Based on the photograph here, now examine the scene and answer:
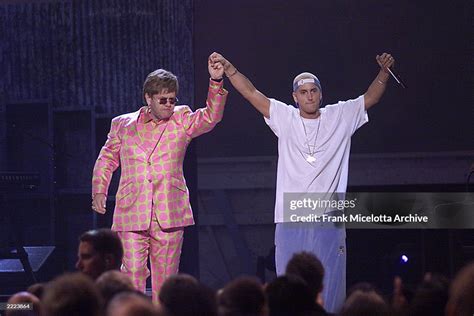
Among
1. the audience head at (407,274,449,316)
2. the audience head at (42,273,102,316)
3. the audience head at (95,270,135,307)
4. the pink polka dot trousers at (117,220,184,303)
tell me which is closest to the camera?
the audience head at (42,273,102,316)

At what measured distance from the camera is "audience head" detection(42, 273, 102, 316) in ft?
9.81

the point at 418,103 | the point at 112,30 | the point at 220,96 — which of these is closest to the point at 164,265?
the point at 220,96

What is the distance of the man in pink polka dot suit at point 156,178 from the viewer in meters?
5.80

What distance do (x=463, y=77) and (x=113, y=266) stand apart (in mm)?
4163

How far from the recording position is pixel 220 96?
19.1 feet

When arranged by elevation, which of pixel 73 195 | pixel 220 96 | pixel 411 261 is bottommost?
pixel 411 261

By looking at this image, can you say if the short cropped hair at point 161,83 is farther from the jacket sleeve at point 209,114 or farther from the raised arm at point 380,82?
the raised arm at point 380,82

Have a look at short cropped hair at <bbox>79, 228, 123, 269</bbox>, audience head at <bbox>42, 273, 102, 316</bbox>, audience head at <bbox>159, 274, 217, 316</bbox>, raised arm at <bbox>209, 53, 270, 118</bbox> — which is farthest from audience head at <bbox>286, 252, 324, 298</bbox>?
raised arm at <bbox>209, 53, 270, 118</bbox>

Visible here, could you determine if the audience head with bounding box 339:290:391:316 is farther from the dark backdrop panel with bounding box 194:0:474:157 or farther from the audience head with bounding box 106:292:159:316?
the dark backdrop panel with bounding box 194:0:474:157

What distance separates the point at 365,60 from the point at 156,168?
2638 mm

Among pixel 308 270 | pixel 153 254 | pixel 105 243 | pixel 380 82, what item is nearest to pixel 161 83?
pixel 153 254

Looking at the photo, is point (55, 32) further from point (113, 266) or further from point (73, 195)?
point (113, 266)

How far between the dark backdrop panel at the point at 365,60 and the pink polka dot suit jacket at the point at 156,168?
80.8 inches

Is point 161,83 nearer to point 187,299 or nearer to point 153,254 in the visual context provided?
point 153,254
